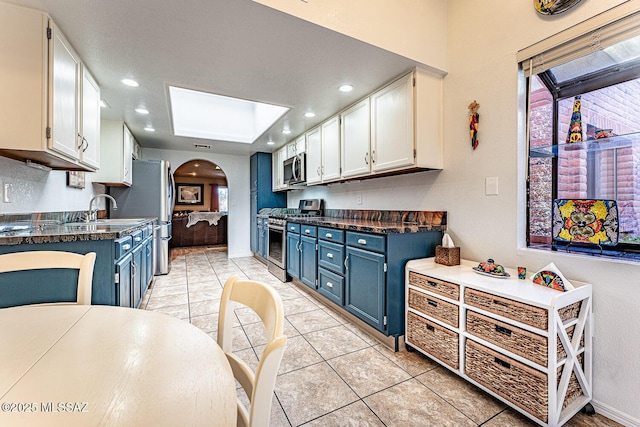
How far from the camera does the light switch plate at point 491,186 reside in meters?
2.00

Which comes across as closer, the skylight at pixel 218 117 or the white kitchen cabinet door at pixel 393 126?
the white kitchen cabinet door at pixel 393 126

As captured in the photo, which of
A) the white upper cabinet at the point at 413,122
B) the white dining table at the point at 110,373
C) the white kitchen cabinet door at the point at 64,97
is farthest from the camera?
the white upper cabinet at the point at 413,122

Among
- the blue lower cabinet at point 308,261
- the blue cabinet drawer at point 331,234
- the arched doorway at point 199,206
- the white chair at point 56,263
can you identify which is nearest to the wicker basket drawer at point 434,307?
the blue cabinet drawer at point 331,234

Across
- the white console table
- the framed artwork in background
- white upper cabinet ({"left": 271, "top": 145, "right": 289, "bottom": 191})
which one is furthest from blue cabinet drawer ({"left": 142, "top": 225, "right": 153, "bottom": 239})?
A: the framed artwork in background

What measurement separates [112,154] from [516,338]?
4.32 meters

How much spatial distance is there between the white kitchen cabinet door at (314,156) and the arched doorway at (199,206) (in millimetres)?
3205

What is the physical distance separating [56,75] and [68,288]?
4.25ft

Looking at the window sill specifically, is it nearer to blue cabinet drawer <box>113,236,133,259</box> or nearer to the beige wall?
the beige wall

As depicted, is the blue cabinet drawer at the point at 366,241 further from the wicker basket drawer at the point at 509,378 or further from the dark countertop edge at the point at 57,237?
the dark countertop edge at the point at 57,237

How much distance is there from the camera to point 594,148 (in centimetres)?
163

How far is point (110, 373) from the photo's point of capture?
1.86 feet

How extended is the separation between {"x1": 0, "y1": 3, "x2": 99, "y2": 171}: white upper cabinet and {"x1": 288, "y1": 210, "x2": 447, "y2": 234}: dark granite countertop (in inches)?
82.4

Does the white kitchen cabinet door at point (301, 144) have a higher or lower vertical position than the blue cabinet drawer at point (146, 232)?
higher

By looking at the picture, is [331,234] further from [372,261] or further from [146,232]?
[146,232]
